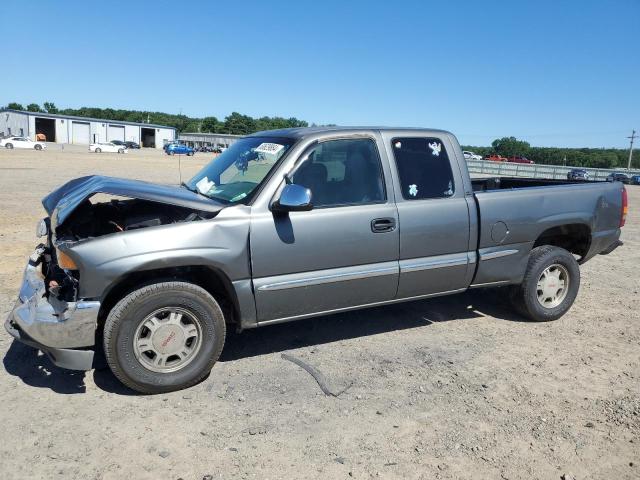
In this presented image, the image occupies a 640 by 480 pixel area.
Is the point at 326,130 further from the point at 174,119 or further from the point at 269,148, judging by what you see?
the point at 174,119

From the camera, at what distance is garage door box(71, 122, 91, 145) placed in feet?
290

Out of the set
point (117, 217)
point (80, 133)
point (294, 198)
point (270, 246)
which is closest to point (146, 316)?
point (270, 246)

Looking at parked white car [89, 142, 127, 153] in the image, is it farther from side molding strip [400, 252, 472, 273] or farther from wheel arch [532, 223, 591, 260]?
side molding strip [400, 252, 472, 273]

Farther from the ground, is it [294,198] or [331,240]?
[294,198]

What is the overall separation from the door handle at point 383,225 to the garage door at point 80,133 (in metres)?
95.7

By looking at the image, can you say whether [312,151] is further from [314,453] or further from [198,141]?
[198,141]

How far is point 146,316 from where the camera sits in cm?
355

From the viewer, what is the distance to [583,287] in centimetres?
671

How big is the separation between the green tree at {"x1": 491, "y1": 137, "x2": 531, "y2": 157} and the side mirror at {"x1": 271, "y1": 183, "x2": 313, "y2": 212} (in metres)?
105

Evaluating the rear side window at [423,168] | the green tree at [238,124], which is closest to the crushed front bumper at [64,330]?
the rear side window at [423,168]

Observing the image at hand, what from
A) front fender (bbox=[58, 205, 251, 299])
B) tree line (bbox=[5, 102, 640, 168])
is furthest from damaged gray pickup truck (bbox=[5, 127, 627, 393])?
tree line (bbox=[5, 102, 640, 168])

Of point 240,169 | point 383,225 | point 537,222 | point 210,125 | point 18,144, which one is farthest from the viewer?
point 210,125

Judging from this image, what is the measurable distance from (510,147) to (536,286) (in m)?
109

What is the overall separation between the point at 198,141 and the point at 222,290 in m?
99.2
